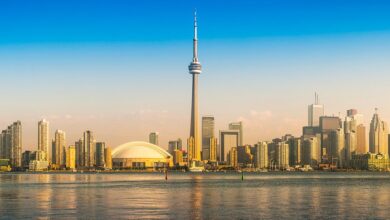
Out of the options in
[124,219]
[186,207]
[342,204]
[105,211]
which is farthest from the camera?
[342,204]

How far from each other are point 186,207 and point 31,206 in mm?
17120

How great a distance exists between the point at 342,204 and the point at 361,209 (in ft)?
24.5

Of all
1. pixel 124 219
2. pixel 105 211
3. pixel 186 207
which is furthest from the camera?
pixel 186 207

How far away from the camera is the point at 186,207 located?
227 ft

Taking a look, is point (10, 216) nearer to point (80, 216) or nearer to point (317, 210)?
point (80, 216)

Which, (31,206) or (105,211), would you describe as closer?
(105,211)

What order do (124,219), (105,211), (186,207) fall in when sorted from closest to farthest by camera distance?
(124,219) < (105,211) < (186,207)

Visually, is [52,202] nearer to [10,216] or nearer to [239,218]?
[10,216]

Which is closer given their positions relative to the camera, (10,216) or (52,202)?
(10,216)

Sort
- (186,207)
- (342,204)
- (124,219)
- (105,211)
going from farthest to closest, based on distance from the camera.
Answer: (342,204) → (186,207) → (105,211) → (124,219)

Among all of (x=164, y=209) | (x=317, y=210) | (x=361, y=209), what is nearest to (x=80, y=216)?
(x=164, y=209)

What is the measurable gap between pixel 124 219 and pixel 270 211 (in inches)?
648

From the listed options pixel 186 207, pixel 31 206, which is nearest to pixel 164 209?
pixel 186 207

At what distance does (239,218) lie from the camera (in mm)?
56938
